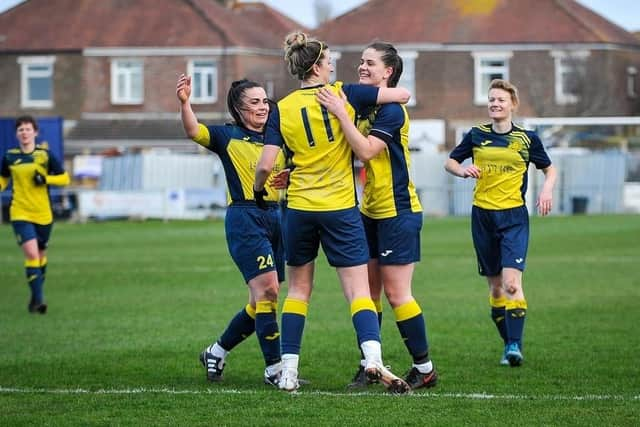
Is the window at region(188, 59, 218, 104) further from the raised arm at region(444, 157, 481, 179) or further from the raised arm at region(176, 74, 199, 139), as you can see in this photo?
the raised arm at region(176, 74, 199, 139)

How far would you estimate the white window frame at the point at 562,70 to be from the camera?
6253 cm

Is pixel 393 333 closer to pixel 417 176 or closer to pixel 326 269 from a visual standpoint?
pixel 326 269

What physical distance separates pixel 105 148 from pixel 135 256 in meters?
38.1

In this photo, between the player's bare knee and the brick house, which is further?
the brick house

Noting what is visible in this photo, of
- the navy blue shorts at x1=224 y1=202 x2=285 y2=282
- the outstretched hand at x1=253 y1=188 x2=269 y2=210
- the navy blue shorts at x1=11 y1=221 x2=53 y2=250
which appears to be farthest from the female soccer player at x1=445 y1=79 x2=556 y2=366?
the navy blue shorts at x1=11 y1=221 x2=53 y2=250

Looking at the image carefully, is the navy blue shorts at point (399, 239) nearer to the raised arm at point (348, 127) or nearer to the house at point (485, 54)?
the raised arm at point (348, 127)

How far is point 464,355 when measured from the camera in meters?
11.3

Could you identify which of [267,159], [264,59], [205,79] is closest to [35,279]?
[267,159]


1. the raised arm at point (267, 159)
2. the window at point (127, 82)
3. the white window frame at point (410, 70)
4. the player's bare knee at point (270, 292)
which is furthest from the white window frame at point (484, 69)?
the raised arm at point (267, 159)

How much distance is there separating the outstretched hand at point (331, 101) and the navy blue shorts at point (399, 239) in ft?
3.13

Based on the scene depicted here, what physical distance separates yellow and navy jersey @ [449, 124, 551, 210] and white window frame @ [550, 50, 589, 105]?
173 feet

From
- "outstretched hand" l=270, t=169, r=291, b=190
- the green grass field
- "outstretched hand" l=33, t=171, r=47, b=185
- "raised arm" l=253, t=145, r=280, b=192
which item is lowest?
the green grass field

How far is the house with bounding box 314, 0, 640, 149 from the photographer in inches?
2466

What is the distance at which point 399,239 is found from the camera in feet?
29.4
